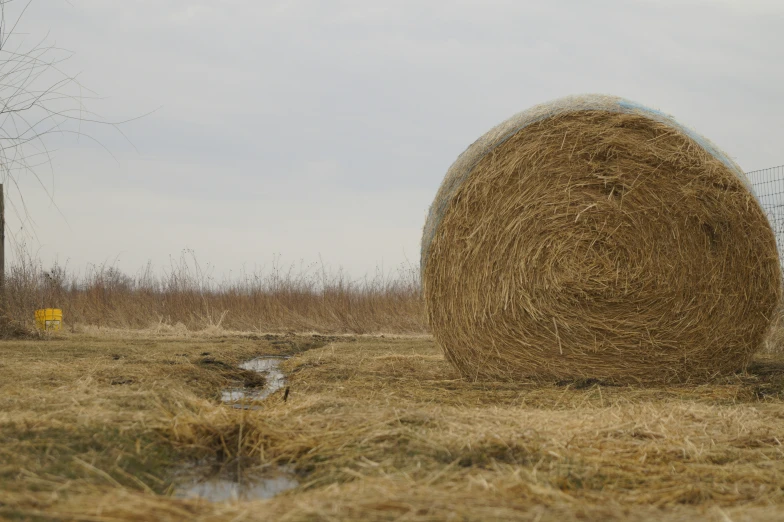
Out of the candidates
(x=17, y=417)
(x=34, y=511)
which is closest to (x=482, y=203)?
(x=17, y=417)

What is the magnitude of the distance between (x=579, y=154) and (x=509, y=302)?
1160mm

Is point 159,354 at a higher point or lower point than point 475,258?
lower

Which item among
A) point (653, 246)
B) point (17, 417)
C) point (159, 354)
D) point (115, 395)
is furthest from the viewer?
point (159, 354)

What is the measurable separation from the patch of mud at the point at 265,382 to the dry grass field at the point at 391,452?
0.21 metres

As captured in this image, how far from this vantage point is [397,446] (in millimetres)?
2977

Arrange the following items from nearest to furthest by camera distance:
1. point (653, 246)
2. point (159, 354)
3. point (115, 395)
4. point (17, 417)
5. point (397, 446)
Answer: point (397, 446), point (17, 417), point (115, 395), point (653, 246), point (159, 354)

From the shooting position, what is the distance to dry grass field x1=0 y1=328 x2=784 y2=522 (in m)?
2.14

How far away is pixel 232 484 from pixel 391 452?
58cm

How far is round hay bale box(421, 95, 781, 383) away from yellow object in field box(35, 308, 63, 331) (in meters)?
6.77

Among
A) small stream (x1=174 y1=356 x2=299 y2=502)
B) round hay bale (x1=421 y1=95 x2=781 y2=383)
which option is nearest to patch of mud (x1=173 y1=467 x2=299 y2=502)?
small stream (x1=174 y1=356 x2=299 y2=502)


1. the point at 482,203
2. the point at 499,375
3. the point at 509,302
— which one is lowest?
the point at 499,375

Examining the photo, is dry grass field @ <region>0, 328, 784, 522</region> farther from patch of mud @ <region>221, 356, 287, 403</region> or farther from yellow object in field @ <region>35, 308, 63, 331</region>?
yellow object in field @ <region>35, 308, 63, 331</region>

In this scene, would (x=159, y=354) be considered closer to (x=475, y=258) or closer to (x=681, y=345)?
(x=475, y=258)

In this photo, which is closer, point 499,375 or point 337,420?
point 337,420
